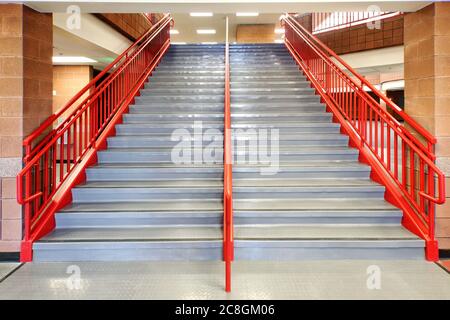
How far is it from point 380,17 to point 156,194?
23.3 feet

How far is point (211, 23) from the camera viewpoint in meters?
13.1

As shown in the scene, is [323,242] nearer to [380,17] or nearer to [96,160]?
[96,160]

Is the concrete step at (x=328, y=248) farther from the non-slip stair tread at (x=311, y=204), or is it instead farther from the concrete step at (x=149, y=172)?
the concrete step at (x=149, y=172)

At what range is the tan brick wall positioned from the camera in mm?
12445

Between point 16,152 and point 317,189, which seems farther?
point 317,189

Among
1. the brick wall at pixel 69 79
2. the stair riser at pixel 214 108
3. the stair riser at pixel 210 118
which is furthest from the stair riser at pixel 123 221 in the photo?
the brick wall at pixel 69 79

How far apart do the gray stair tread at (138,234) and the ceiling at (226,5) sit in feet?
7.25

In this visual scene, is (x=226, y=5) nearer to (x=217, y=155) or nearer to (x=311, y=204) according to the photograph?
(x=217, y=155)

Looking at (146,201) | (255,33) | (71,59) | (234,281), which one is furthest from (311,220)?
(255,33)

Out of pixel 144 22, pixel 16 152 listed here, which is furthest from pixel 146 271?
pixel 144 22

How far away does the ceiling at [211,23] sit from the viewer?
12031mm

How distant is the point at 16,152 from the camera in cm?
331

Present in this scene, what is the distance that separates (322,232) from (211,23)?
11563mm

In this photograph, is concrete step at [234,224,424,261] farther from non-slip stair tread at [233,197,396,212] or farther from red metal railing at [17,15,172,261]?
red metal railing at [17,15,172,261]
